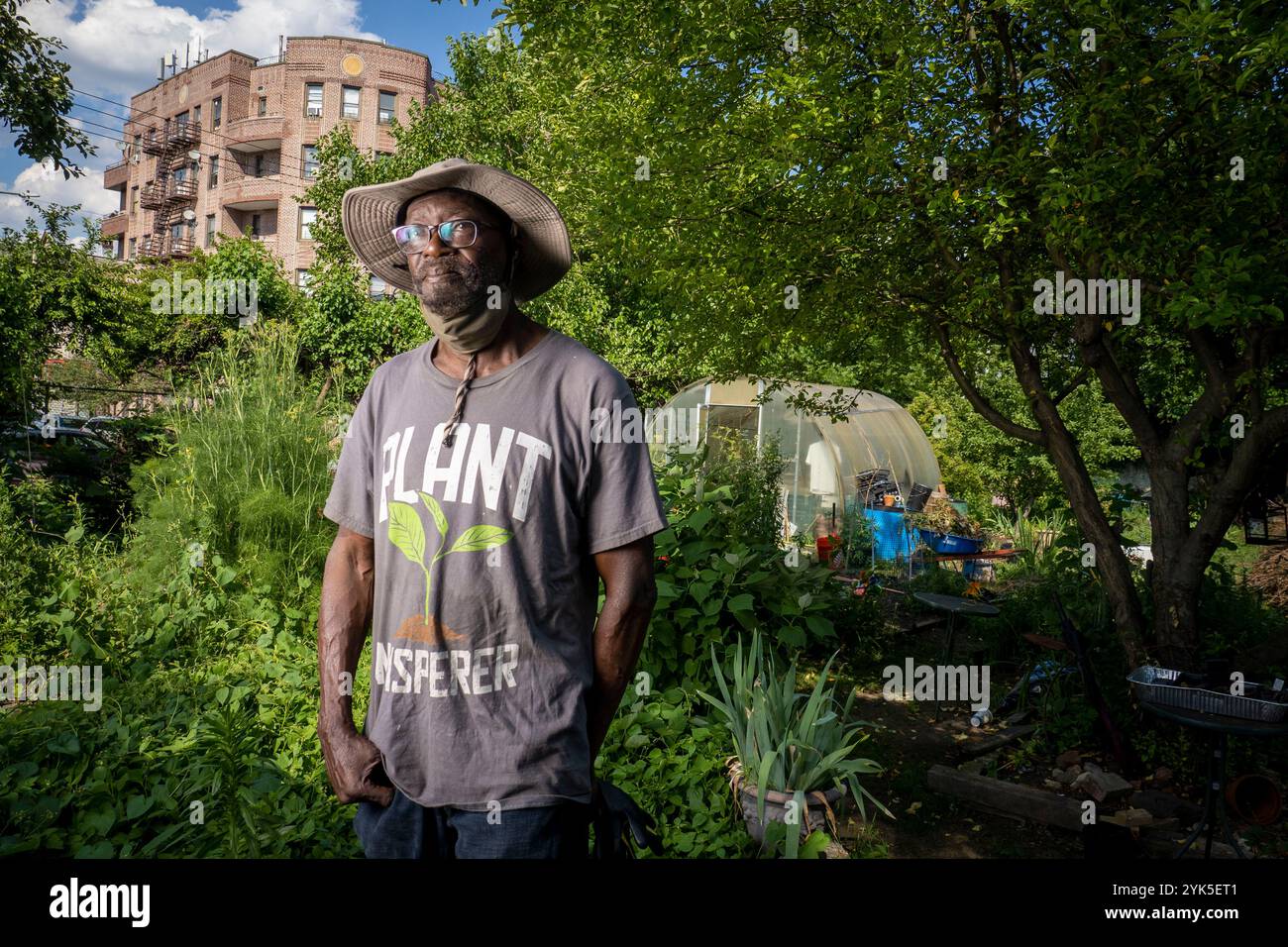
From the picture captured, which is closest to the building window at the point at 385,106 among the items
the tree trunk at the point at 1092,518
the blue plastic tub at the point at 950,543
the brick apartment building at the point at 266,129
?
the brick apartment building at the point at 266,129

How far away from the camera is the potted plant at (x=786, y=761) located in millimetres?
3703

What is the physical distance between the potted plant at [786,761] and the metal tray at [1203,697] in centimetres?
187

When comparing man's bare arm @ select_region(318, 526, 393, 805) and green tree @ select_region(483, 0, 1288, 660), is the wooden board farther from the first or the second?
man's bare arm @ select_region(318, 526, 393, 805)

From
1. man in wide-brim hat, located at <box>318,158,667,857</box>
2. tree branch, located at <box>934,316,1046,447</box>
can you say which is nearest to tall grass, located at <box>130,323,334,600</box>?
man in wide-brim hat, located at <box>318,158,667,857</box>

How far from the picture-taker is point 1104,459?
18266mm

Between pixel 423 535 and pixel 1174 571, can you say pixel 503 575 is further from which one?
pixel 1174 571

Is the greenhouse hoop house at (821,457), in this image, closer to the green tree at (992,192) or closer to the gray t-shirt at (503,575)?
the green tree at (992,192)

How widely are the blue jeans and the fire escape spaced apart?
52.4 m

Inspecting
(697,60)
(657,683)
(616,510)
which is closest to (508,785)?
(616,510)

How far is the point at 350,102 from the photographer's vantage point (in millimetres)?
43656

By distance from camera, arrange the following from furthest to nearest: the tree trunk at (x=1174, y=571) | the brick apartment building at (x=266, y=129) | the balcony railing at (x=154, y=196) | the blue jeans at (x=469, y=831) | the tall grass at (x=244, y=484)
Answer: the balcony railing at (x=154, y=196)
the brick apartment building at (x=266, y=129)
the tree trunk at (x=1174, y=571)
the tall grass at (x=244, y=484)
the blue jeans at (x=469, y=831)

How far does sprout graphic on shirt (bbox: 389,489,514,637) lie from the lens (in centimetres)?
191

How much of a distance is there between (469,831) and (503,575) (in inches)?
21.3

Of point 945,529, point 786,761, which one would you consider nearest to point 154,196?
point 945,529
